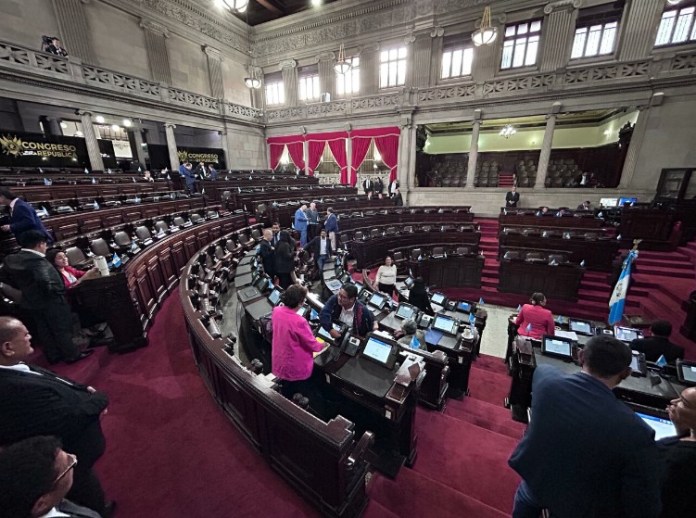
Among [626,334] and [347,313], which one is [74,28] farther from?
[626,334]

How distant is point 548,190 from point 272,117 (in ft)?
48.9

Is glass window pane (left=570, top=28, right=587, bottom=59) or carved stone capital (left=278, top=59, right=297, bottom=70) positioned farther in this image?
carved stone capital (left=278, top=59, right=297, bottom=70)

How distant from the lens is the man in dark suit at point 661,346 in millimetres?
3289

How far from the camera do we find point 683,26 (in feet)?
30.1

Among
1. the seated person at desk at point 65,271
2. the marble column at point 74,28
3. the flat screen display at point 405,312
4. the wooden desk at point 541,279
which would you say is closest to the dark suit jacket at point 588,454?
the flat screen display at point 405,312

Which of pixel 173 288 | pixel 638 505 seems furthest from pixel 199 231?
pixel 638 505

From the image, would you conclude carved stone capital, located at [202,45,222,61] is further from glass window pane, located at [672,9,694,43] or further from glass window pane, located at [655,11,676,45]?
glass window pane, located at [672,9,694,43]

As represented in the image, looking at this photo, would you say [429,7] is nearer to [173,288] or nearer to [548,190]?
[548,190]

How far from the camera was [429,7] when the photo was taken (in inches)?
474

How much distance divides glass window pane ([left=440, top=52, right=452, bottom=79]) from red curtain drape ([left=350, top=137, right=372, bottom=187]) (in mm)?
4194

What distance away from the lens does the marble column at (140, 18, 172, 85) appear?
39.5 feet

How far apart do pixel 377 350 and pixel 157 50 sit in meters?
16.5

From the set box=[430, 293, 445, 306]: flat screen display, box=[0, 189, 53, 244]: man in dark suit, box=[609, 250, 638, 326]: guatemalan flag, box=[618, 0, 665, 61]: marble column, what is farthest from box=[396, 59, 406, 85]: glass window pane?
box=[0, 189, 53, 244]: man in dark suit

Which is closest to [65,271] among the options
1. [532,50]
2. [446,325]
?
[446,325]
